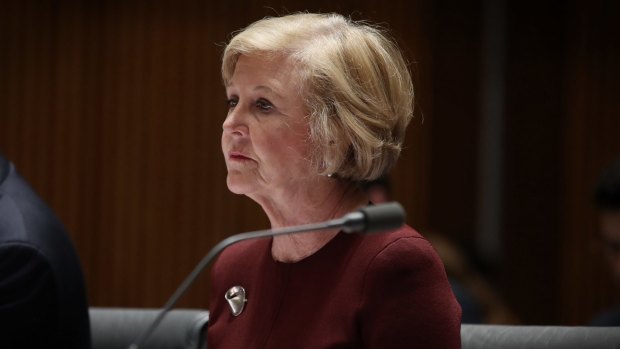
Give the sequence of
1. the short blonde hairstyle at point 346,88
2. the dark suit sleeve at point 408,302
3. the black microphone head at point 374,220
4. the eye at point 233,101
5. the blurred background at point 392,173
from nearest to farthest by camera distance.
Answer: the black microphone head at point 374,220 → the dark suit sleeve at point 408,302 → the short blonde hairstyle at point 346,88 → the eye at point 233,101 → the blurred background at point 392,173

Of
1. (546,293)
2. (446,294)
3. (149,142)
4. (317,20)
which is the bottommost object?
(546,293)

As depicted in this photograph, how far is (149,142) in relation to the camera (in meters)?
4.44

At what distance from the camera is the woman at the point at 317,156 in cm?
178

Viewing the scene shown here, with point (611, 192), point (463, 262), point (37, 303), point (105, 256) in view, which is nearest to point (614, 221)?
point (611, 192)

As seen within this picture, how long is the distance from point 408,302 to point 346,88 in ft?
1.34

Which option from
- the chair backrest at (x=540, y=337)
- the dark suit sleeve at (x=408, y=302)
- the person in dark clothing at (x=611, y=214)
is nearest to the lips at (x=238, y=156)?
the dark suit sleeve at (x=408, y=302)

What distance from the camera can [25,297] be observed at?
6.64 ft

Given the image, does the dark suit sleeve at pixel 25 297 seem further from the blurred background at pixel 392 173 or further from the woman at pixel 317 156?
the blurred background at pixel 392 173

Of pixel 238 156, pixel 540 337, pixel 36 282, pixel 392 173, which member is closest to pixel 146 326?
pixel 36 282

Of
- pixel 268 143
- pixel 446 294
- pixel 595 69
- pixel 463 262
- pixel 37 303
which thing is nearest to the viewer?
pixel 446 294

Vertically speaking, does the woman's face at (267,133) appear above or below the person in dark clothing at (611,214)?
above

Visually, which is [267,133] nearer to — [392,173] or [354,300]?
[354,300]

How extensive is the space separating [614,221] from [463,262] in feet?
3.73

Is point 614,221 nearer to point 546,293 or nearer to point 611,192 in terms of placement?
point 611,192
